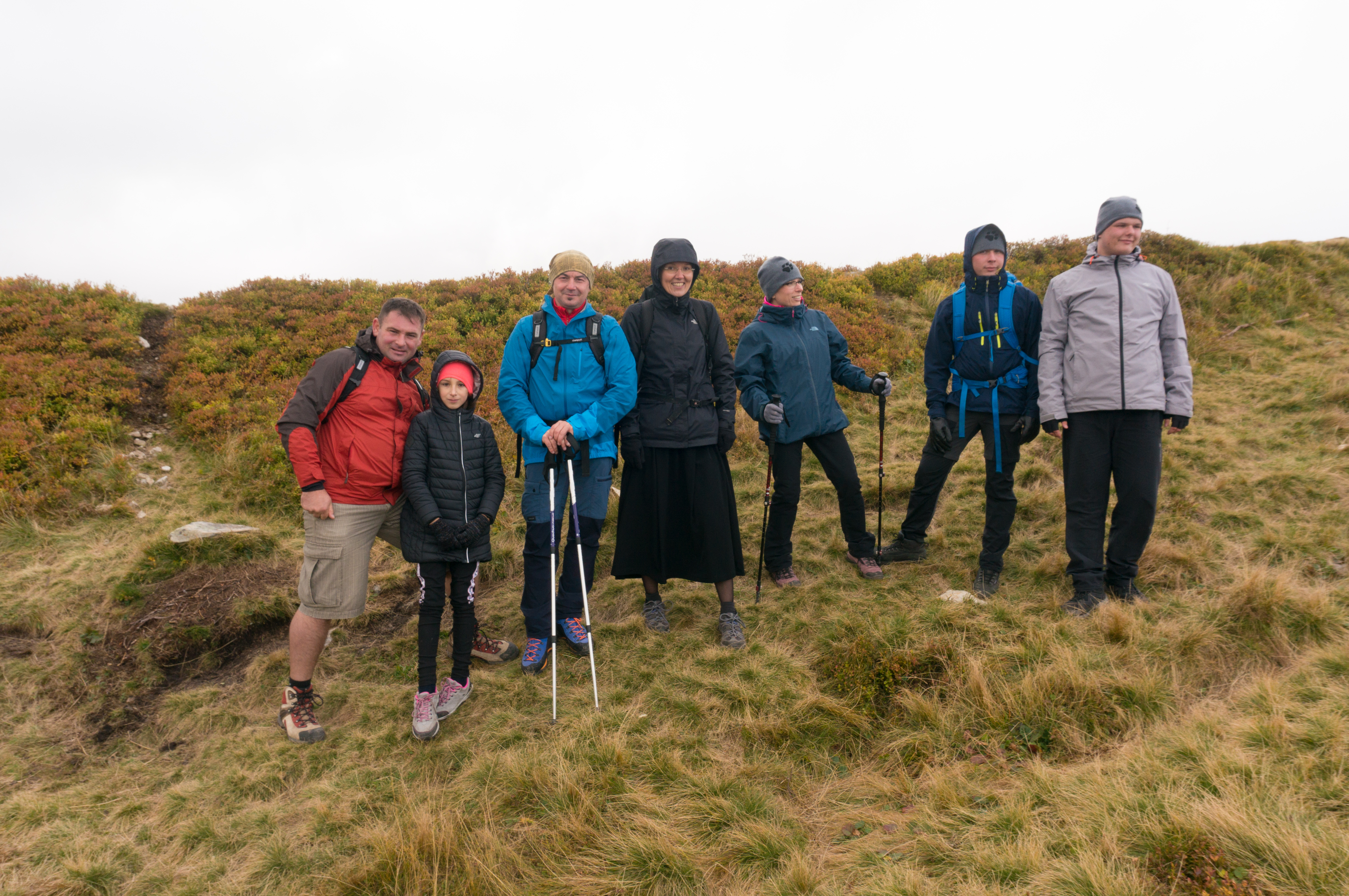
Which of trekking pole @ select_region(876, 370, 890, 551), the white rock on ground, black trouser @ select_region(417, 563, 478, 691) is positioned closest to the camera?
black trouser @ select_region(417, 563, 478, 691)

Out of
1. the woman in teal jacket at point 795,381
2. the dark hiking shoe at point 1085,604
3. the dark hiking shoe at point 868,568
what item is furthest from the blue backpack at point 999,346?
the dark hiking shoe at point 868,568

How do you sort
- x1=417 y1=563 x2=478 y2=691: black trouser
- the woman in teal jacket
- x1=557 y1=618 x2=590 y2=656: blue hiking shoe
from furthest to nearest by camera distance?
1. the woman in teal jacket
2. x1=557 y1=618 x2=590 y2=656: blue hiking shoe
3. x1=417 y1=563 x2=478 y2=691: black trouser

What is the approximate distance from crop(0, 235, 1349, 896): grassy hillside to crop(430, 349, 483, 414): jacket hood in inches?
83.1

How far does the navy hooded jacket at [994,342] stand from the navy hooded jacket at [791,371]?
34.7 inches

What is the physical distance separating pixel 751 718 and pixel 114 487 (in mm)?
8492

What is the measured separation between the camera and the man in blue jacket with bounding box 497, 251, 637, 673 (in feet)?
16.1

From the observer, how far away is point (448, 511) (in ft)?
14.5

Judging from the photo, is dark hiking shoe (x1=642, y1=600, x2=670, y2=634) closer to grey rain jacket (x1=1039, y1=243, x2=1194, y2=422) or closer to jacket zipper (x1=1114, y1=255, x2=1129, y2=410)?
grey rain jacket (x1=1039, y1=243, x2=1194, y2=422)

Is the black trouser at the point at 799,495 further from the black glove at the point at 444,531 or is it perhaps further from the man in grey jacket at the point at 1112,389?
the black glove at the point at 444,531

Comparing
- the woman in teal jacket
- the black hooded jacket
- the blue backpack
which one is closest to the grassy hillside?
the woman in teal jacket

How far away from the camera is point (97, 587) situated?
6266 millimetres

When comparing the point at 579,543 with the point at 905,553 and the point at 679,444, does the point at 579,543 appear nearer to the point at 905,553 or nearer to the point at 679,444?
the point at 679,444

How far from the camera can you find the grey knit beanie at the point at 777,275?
5.66m

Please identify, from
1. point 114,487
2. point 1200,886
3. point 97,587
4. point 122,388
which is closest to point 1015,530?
point 1200,886
